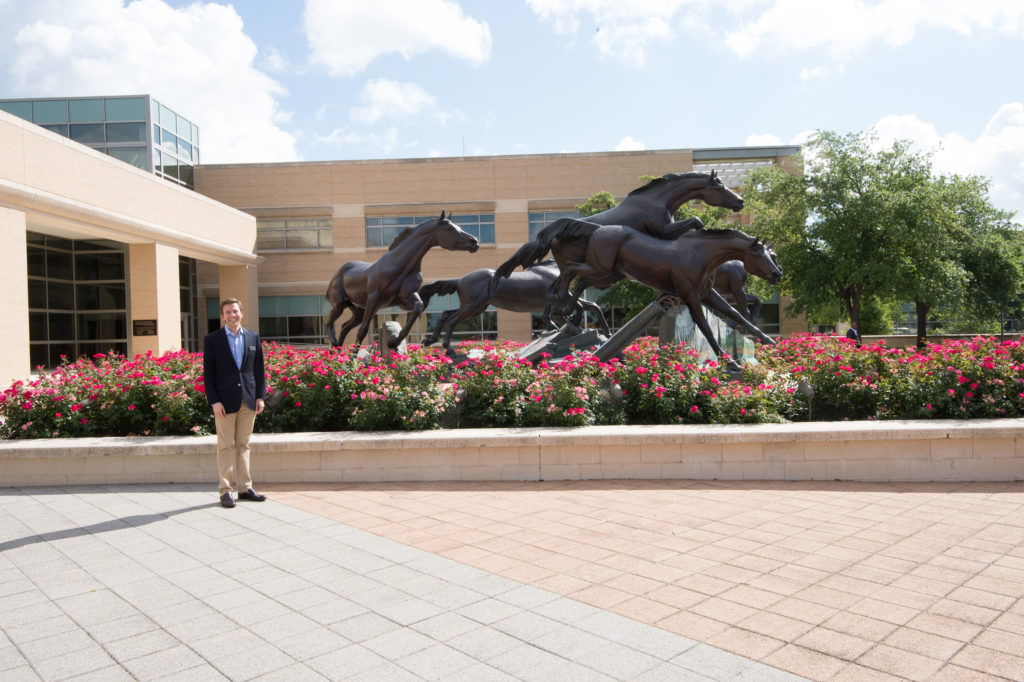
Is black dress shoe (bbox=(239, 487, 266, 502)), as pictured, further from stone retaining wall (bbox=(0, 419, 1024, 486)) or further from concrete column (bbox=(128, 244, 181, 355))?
concrete column (bbox=(128, 244, 181, 355))

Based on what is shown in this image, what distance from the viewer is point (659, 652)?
10.7ft

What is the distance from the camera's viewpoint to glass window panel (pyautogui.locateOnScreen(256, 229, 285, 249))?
40531mm

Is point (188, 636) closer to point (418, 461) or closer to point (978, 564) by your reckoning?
point (418, 461)

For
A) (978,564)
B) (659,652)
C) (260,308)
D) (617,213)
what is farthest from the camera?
(260,308)

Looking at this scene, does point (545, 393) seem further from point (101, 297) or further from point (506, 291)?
point (101, 297)

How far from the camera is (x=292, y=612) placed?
12.4ft

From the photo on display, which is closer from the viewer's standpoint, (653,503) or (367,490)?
(653,503)

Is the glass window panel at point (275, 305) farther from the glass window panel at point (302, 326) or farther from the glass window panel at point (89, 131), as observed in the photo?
the glass window panel at point (89, 131)

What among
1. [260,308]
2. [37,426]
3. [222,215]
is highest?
[222,215]

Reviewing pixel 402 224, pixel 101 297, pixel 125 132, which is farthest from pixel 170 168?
pixel 402 224

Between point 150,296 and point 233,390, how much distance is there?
912 inches

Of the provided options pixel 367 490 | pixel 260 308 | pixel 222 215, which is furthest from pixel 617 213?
Answer: pixel 260 308

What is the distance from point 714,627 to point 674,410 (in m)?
4.46

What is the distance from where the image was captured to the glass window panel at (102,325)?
3197cm
